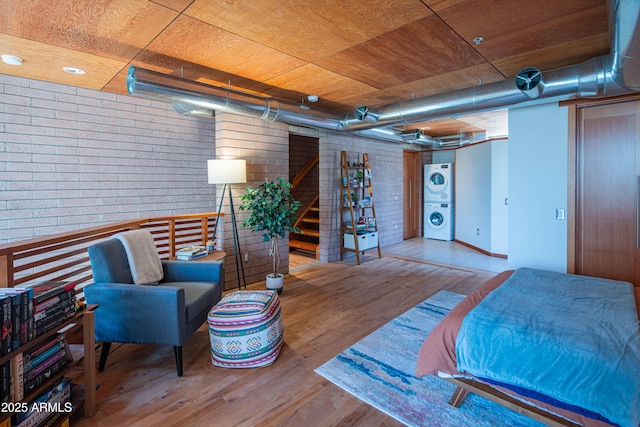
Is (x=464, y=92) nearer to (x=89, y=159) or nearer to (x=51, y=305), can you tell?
(x=51, y=305)

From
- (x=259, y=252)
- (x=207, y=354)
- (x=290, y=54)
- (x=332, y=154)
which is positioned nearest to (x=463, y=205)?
(x=332, y=154)

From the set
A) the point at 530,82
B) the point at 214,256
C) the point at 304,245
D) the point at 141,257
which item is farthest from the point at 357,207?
the point at 141,257

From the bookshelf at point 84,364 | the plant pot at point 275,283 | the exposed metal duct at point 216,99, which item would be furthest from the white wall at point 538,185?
the bookshelf at point 84,364

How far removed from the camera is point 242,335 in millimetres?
2381

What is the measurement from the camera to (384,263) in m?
5.50

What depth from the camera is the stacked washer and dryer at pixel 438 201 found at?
755cm

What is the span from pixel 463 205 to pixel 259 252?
480 centimetres

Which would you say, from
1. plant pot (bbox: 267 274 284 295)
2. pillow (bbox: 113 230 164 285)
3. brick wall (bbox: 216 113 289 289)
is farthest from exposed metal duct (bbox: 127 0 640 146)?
plant pot (bbox: 267 274 284 295)

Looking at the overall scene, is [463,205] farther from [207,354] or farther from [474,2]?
[207,354]

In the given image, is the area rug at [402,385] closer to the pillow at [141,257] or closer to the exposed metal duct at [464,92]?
the pillow at [141,257]

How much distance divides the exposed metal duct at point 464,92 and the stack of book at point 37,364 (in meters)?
2.14

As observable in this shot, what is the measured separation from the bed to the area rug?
5.2 inches

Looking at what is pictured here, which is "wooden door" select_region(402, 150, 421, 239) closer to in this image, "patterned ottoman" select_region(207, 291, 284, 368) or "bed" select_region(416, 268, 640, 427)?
"bed" select_region(416, 268, 640, 427)

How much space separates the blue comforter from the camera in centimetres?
142
